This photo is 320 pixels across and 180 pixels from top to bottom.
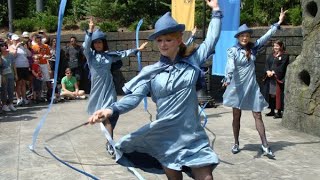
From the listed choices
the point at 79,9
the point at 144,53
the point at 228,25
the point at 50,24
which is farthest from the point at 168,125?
the point at 79,9

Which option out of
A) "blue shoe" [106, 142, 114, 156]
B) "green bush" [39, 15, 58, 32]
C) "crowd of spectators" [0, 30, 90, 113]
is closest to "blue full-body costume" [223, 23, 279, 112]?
"blue shoe" [106, 142, 114, 156]

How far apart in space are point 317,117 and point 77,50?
8003 mm

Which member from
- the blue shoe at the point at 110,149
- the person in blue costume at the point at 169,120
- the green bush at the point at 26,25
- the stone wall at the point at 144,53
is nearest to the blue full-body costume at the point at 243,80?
the blue shoe at the point at 110,149

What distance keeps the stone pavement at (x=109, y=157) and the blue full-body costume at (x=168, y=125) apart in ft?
7.55

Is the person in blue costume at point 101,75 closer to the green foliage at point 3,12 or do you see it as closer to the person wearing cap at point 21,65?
the person wearing cap at point 21,65

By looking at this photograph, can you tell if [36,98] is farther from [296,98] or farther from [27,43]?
[296,98]

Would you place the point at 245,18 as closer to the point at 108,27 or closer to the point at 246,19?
the point at 246,19

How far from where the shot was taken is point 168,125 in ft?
13.0

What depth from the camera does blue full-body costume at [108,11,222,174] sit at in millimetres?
3922

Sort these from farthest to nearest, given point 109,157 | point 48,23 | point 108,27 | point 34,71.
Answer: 1. point 48,23
2. point 108,27
3. point 34,71
4. point 109,157

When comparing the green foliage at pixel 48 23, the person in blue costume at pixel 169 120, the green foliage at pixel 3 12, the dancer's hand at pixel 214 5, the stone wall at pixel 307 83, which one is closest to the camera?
the person in blue costume at pixel 169 120

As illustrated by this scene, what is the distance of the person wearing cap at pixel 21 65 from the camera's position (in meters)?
12.6

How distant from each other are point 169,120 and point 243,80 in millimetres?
3825

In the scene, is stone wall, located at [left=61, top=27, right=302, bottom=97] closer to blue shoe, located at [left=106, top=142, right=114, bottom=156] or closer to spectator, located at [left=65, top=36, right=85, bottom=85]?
spectator, located at [left=65, top=36, right=85, bottom=85]
